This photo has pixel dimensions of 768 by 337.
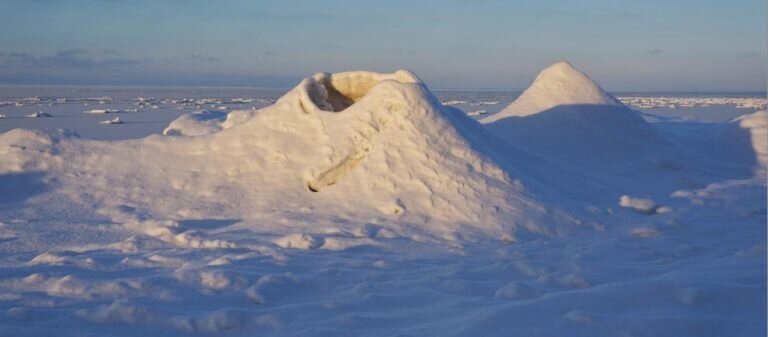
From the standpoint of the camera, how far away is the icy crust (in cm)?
783

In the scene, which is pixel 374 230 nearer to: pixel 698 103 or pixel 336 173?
pixel 336 173

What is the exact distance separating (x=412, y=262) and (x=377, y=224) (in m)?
1.30

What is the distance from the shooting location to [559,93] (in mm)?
13695

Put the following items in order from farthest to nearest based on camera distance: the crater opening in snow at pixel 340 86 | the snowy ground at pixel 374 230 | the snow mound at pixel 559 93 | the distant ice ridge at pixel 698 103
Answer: the distant ice ridge at pixel 698 103 < the snow mound at pixel 559 93 < the crater opening in snow at pixel 340 86 < the snowy ground at pixel 374 230

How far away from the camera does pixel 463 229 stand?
7.43 meters

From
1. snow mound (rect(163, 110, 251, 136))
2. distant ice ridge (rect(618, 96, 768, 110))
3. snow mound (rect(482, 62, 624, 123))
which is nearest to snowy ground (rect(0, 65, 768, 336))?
snow mound (rect(482, 62, 624, 123))

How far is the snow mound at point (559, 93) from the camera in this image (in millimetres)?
13461

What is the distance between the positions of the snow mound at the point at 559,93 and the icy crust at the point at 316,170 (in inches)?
156

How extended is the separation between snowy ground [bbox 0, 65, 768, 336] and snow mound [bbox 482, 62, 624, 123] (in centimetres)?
101

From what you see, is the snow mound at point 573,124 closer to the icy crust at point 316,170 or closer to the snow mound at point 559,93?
the snow mound at point 559,93

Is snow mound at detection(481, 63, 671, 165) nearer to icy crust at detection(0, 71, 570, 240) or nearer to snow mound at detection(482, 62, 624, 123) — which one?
snow mound at detection(482, 62, 624, 123)

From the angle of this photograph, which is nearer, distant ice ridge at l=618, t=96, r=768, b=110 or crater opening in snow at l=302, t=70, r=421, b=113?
crater opening in snow at l=302, t=70, r=421, b=113

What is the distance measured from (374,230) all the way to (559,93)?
7.45 metres

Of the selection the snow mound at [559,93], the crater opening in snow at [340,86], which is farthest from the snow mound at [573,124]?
the crater opening in snow at [340,86]
